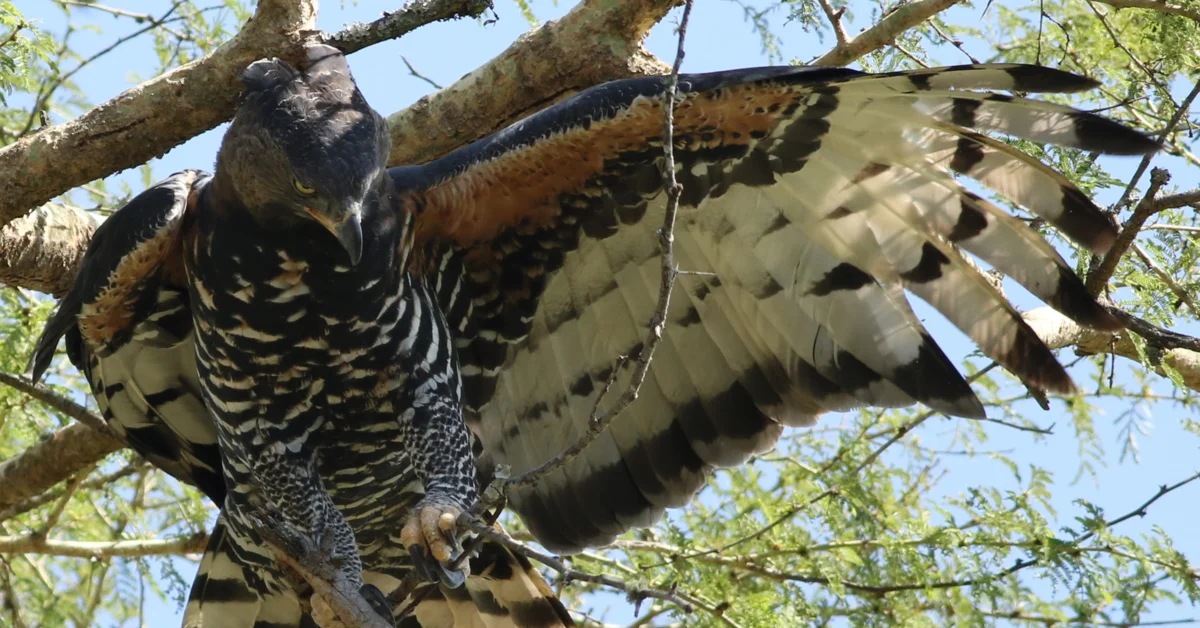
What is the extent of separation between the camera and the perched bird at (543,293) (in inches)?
157

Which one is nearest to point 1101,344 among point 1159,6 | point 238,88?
point 1159,6

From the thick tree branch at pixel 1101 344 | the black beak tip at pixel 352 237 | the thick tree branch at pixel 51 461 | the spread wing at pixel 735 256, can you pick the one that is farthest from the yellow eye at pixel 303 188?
the thick tree branch at pixel 1101 344

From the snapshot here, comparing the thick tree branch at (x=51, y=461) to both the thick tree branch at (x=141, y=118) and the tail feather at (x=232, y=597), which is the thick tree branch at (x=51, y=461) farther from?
the thick tree branch at (x=141, y=118)

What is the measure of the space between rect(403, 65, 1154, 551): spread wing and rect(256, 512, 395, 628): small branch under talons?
1244 millimetres

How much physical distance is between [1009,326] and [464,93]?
Answer: 2273 millimetres

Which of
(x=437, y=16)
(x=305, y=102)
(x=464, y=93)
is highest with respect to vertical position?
(x=464, y=93)

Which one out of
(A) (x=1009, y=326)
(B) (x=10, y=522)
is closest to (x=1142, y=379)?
(A) (x=1009, y=326)

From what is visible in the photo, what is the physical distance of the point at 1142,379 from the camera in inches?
252

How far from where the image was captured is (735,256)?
179 inches

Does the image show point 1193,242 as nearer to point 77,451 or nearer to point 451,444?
point 451,444

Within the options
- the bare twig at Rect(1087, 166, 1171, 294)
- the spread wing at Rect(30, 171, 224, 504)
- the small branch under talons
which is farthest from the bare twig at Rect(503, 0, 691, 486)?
the spread wing at Rect(30, 171, 224, 504)

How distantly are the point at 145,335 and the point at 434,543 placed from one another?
1497mm

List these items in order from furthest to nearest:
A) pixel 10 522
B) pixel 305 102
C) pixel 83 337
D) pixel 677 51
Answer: pixel 10 522
pixel 83 337
pixel 305 102
pixel 677 51

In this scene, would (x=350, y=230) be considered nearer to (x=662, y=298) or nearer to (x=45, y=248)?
(x=662, y=298)
